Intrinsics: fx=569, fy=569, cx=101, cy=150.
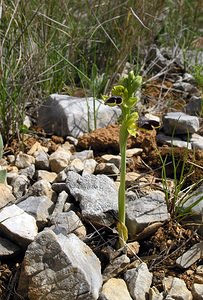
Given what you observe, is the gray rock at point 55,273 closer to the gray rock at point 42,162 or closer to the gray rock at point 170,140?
the gray rock at point 42,162

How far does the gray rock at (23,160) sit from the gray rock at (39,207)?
282 millimetres

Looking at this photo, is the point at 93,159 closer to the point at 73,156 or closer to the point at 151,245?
the point at 73,156

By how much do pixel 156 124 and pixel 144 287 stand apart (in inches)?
19.1

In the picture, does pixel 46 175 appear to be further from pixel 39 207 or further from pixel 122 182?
pixel 122 182

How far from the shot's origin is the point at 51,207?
1.85 metres

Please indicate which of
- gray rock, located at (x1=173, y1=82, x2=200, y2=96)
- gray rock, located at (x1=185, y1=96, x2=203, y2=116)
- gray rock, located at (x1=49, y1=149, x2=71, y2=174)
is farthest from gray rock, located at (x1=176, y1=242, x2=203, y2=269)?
gray rock, located at (x1=173, y1=82, x2=200, y2=96)

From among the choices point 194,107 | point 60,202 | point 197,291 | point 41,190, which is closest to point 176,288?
point 197,291

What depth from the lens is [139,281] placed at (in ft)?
5.27

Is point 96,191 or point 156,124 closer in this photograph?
point 156,124

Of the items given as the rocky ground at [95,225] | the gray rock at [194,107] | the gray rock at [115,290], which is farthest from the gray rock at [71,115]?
the gray rock at [115,290]

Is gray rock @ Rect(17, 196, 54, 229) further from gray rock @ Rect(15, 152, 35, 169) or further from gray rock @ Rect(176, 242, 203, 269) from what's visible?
gray rock @ Rect(176, 242, 203, 269)

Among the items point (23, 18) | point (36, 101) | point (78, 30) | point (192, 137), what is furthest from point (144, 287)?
point (78, 30)

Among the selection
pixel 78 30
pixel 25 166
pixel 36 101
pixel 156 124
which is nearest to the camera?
pixel 156 124

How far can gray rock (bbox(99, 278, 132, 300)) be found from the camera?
1.54 m
